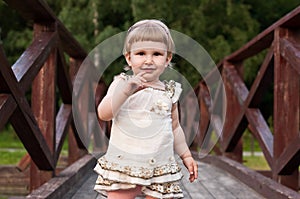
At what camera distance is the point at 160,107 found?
6.48 ft

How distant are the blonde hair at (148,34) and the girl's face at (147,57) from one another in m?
0.01

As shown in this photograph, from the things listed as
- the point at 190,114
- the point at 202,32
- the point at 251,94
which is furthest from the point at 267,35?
the point at 202,32

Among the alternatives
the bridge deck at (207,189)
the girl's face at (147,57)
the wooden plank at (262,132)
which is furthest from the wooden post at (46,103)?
the girl's face at (147,57)

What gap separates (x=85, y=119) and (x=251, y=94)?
209cm

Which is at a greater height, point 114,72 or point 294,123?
point 294,123

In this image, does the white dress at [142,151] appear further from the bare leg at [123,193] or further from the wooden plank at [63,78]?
the wooden plank at [63,78]

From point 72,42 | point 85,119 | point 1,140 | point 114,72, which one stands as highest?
point 72,42

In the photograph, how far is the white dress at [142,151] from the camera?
191 centimetres

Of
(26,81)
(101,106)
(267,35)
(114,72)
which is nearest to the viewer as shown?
(101,106)

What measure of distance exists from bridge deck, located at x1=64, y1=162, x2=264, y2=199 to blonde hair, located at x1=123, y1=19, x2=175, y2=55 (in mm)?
1401

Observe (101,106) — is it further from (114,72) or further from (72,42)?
(114,72)

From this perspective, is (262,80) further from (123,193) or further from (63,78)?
(123,193)

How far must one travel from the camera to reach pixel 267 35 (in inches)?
149

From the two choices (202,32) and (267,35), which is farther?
(202,32)
